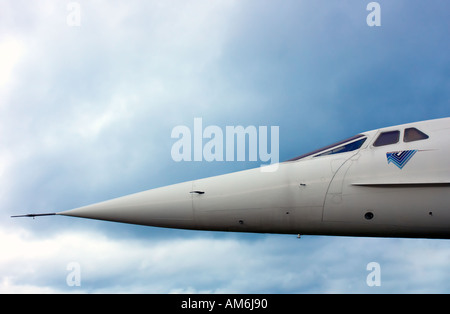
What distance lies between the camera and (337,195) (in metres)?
9.34

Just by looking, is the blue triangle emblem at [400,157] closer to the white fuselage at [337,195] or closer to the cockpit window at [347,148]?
the white fuselage at [337,195]

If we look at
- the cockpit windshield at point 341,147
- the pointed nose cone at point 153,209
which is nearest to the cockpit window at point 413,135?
the cockpit windshield at point 341,147

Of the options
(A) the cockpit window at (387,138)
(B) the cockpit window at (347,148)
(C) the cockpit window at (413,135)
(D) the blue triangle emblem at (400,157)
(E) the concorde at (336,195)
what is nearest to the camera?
(E) the concorde at (336,195)

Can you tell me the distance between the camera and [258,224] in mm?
9680

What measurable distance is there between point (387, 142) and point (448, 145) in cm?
122

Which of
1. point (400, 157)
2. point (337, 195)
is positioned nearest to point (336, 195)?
point (337, 195)

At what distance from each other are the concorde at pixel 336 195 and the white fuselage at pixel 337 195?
0.07ft

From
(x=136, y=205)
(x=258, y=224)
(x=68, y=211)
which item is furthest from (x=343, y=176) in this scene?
(x=68, y=211)

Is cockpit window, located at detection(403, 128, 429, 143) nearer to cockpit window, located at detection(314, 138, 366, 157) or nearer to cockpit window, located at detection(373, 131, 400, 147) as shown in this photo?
cockpit window, located at detection(373, 131, 400, 147)

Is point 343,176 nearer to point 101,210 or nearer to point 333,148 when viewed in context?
point 333,148

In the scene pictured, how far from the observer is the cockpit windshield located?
394 inches

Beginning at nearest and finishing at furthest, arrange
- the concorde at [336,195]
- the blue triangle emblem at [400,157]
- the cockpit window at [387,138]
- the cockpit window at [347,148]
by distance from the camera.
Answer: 1. the concorde at [336,195]
2. the blue triangle emblem at [400,157]
3. the cockpit window at [387,138]
4. the cockpit window at [347,148]

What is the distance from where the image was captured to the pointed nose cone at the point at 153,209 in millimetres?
9859

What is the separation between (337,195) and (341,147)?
1.32 metres
